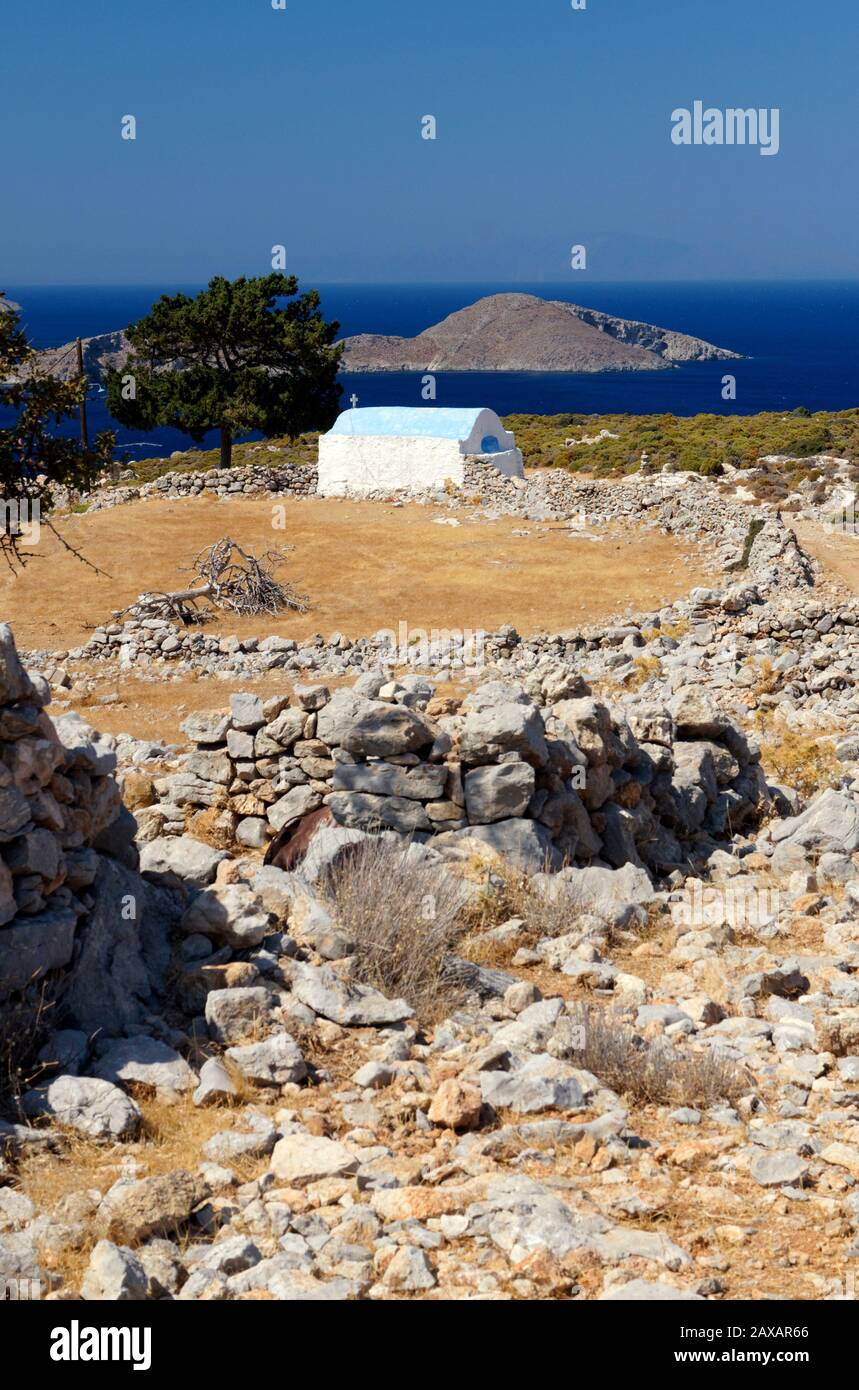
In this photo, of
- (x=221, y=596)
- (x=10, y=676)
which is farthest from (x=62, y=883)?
(x=221, y=596)

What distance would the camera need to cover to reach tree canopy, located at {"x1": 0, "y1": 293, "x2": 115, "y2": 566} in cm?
1250

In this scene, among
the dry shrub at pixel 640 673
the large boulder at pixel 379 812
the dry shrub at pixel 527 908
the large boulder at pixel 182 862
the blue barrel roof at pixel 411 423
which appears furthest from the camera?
the blue barrel roof at pixel 411 423

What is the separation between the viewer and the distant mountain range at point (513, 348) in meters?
162

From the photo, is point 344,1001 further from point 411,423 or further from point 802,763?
point 411,423

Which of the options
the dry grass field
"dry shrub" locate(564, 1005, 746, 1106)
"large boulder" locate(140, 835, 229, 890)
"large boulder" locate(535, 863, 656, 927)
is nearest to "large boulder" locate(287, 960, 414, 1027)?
"dry shrub" locate(564, 1005, 746, 1106)

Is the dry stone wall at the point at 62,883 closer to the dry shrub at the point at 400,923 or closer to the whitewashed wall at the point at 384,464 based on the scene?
the dry shrub at the point at 400,923

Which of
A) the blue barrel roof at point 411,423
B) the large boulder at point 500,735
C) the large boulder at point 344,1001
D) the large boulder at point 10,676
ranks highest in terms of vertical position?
the blue barrel roof at point 411,423

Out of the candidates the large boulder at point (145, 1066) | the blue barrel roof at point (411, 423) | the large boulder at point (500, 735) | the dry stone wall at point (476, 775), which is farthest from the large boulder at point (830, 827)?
the blue barrel roof at point (411, 423)

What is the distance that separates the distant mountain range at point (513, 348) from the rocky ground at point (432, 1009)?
499 feet

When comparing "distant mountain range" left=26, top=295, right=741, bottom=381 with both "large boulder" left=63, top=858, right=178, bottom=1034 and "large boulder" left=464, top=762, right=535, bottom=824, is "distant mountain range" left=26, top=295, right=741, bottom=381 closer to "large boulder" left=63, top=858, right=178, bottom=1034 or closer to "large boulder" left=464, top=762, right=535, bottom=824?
"large boulder" left=464, top=762, right=535, bottom=824

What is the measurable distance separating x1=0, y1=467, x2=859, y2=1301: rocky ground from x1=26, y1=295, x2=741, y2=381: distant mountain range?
152 m

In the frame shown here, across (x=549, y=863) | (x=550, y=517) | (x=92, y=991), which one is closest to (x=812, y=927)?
(x=549, y=863)
